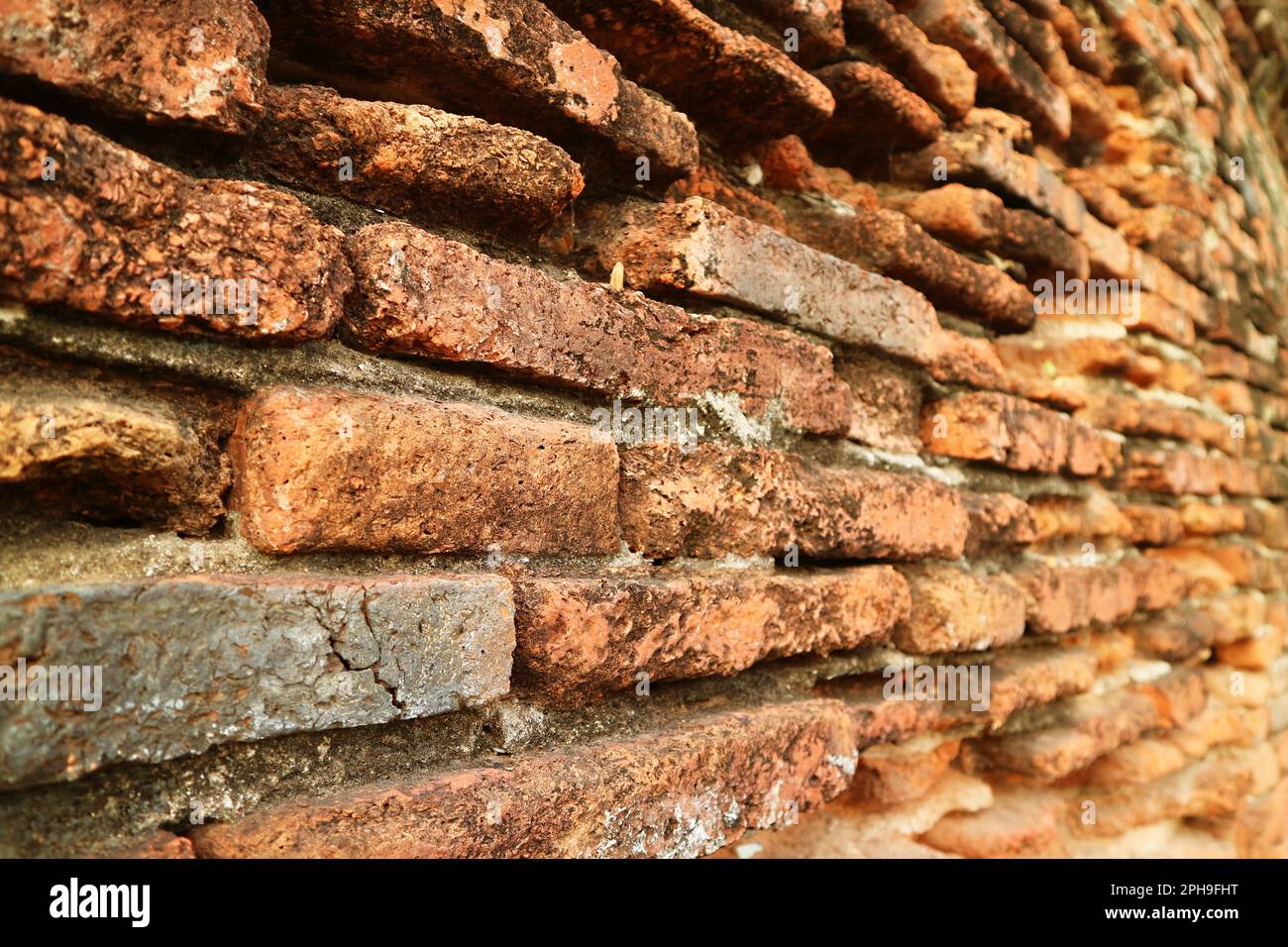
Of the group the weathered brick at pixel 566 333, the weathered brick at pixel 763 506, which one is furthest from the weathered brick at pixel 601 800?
the weathered brick at pixel 566 333

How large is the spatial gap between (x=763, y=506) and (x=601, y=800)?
1.28 feet

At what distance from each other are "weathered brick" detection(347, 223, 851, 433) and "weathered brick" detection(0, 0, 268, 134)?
14 centimetres

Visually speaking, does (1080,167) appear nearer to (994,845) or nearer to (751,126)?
(751,126)

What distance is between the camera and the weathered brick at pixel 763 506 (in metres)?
1.02

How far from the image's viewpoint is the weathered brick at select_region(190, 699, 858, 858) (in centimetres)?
71

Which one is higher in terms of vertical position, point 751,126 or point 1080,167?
point 1080,167

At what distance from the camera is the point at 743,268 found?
1.14 meters

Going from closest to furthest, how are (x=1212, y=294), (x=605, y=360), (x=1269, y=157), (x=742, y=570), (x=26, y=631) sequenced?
1. (x=26, y=631)
2. (x=605, y=360)
3. (x=742, y=570)
4. (x=1212, y=294)
5. (x=1269, y=157)

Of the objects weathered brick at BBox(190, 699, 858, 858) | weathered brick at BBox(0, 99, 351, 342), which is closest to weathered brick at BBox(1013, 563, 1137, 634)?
weathered brick at BBox(190, 699, 858, 858)

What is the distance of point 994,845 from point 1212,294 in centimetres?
157

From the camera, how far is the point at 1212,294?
235 cm

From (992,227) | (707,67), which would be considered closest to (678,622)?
(707,67)

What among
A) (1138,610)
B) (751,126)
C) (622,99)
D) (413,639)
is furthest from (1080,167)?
(413,639)

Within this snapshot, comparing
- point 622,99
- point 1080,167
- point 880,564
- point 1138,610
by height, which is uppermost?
point 1080,167
